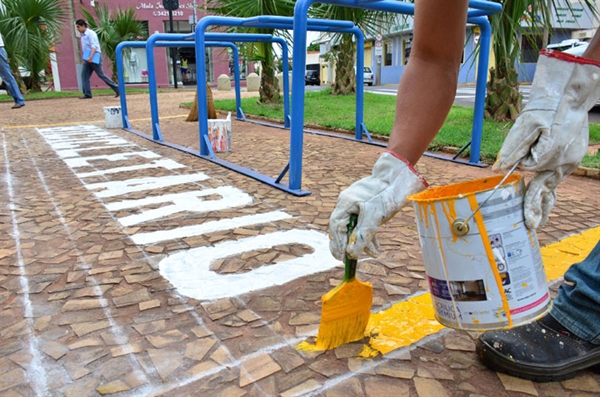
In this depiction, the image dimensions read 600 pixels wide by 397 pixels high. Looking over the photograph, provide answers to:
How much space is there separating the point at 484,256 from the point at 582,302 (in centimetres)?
48

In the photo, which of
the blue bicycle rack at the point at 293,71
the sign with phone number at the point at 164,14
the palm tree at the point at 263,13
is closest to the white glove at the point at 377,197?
the blue bicycle rack at the point at 293,71

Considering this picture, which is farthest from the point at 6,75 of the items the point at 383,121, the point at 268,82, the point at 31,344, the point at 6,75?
the point at 31,344

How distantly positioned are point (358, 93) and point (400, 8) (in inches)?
66.4

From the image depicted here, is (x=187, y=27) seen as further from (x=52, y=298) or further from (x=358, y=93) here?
(x=52, y=298)

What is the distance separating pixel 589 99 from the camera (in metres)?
1.23

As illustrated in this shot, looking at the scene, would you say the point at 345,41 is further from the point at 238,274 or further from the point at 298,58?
the point at 238,274

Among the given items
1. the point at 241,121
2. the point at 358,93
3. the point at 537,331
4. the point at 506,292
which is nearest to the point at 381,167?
the point at 506,292

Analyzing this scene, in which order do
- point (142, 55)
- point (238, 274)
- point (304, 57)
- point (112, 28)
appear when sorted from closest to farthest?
point (238, 274) → point (304, 57) → point (112, 28) → point (142, 55)

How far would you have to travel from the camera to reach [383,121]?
702 cm

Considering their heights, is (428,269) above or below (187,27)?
below

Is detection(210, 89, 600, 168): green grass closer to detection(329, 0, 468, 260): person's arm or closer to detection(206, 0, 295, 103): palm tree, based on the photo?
detection(206, 0, 295, 103): palm tree

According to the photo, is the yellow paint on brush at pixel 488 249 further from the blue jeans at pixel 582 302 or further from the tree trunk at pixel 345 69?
the tree trunk at pixel 345 69

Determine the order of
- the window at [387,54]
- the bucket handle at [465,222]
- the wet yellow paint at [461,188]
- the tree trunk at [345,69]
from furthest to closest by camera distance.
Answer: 1. the window at [387,54]
2. the tree trunk at [345,69]
3. the wet yellow paint at [461,188]
4. the bucket handle at [465,222]

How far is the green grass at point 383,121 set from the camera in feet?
16.8
